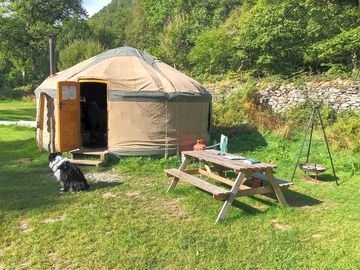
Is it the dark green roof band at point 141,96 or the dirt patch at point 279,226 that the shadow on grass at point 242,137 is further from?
the dirt patch at point 279,226

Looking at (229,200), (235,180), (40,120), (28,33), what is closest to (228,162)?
(235,180)

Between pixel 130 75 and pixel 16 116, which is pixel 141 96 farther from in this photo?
pixel 16 116

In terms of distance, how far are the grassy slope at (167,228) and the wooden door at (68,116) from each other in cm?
142

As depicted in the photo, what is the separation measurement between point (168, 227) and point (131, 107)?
403 centimetres

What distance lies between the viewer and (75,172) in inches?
239

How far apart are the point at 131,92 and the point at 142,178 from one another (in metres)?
2.03

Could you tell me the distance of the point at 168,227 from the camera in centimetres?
446

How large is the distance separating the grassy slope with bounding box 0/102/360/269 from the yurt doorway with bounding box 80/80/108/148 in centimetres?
274

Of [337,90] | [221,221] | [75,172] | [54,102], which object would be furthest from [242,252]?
[337,90]

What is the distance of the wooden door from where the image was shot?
8031 mm

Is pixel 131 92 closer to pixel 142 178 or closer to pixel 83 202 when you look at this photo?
pixel 142 178

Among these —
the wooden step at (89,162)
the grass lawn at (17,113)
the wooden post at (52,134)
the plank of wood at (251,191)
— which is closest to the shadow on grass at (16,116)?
the grass lawn at (17,113)

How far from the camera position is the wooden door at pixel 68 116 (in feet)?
26.3

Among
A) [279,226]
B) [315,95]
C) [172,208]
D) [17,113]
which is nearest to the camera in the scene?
[279,226]
